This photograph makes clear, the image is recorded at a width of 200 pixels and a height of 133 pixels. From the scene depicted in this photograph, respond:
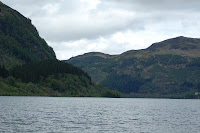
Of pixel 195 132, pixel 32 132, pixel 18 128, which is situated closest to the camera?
pixel 32 132

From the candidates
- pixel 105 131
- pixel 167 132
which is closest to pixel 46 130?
Answer: pixel 105 131

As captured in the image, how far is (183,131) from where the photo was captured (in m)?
A: 70.2

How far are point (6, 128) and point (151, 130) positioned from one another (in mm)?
33679

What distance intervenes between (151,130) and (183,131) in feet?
25.2

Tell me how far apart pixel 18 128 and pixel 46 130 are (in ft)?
21.8

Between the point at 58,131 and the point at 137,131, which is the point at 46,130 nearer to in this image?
the point at 58,131

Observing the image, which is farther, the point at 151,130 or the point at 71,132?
the point at 151,130

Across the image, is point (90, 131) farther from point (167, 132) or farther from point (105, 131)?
point (167, 132)

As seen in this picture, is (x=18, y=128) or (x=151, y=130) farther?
(x=151, y=130)

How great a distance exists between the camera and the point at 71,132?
6291 cm

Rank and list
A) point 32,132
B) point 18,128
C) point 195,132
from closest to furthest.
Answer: point 32,132 < point 18,128 < point 195,132

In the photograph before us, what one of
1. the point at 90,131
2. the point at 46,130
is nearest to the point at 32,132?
Result: the point at 46,130

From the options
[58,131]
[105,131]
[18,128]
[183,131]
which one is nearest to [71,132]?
[58,131]

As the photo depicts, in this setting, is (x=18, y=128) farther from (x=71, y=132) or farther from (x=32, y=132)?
(x=71, y=132)
